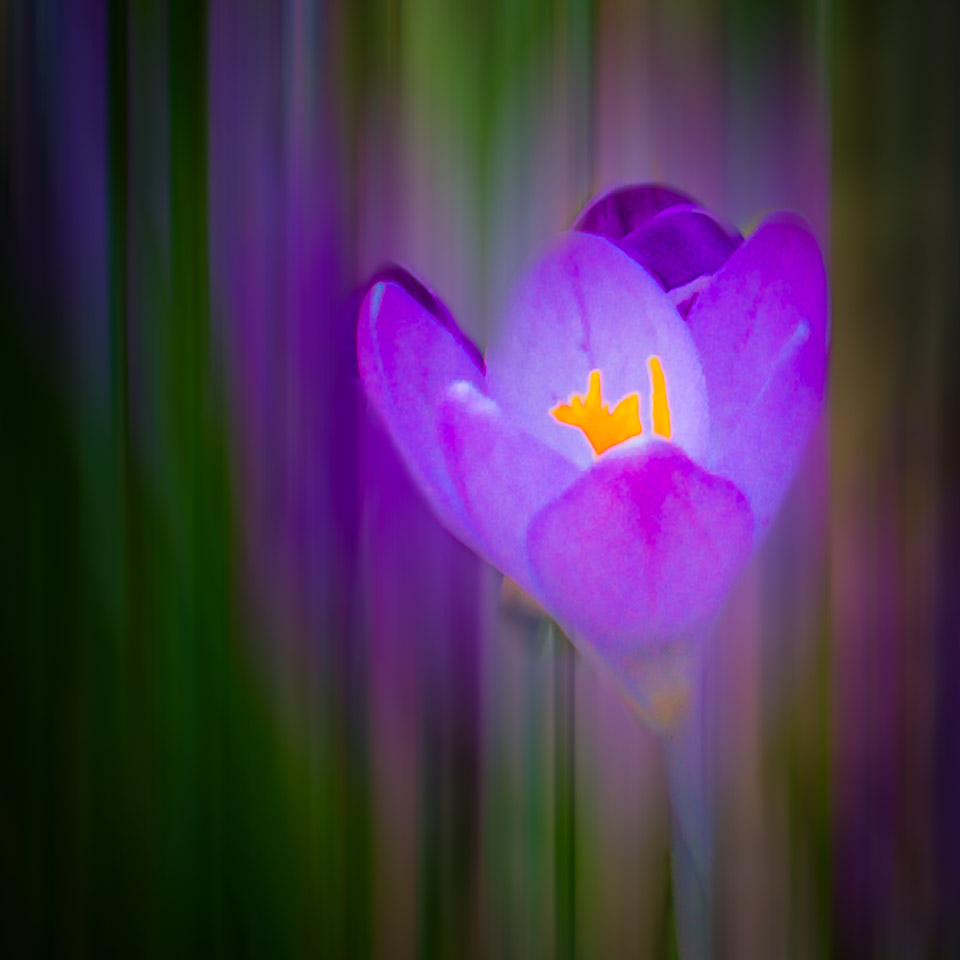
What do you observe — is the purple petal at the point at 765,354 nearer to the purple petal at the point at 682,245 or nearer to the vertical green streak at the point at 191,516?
the purple petal at the point at 682,245

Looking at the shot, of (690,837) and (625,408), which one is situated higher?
(625,408)

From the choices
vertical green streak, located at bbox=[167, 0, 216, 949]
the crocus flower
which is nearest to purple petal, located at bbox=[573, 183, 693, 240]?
the crocus flower

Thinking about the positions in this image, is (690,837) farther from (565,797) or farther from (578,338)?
(578,338)

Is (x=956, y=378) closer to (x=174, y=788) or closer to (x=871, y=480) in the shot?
(x=871, y=480)

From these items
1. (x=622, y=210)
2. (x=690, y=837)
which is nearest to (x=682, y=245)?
(x=622, y=210)

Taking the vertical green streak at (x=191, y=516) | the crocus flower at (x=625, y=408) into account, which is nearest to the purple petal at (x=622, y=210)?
the crocus flower at (x=625, y=408)
